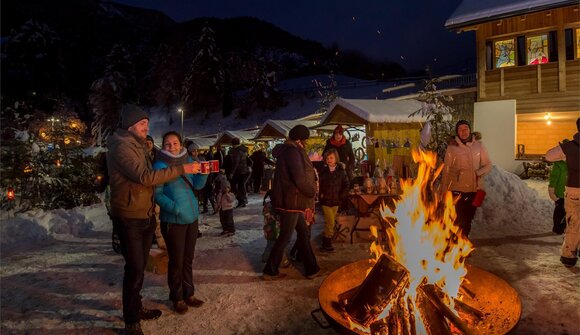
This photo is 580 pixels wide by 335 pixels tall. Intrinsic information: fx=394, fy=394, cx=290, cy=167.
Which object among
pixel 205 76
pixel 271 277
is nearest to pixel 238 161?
pixel 271 277

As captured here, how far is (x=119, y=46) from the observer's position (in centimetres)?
4669

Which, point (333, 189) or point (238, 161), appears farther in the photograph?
point (238, 161)

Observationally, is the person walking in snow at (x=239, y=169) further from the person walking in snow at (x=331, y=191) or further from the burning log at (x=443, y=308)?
the burning log at (x=443, y=308)

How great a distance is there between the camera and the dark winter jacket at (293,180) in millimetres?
5273

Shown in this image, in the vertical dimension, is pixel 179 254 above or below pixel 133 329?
above

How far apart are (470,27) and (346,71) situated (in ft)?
222

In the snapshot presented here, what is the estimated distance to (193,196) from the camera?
4.61m

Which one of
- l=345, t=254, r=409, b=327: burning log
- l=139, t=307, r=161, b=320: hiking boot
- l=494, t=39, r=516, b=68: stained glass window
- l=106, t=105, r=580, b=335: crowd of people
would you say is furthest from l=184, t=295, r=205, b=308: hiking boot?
A: l=494, t=39, r=516, b=68: stained glass window

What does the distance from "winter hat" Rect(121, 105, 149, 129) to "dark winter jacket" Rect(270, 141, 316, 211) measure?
1981mm

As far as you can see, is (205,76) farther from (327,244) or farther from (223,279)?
(223,279)

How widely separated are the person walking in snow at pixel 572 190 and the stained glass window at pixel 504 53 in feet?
44.4

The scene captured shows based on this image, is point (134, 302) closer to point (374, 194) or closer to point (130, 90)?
point (374, 194)

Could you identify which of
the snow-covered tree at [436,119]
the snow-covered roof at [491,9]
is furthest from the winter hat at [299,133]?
the snow-covered roof at [491,9]

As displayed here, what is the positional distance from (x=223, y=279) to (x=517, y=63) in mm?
16680
